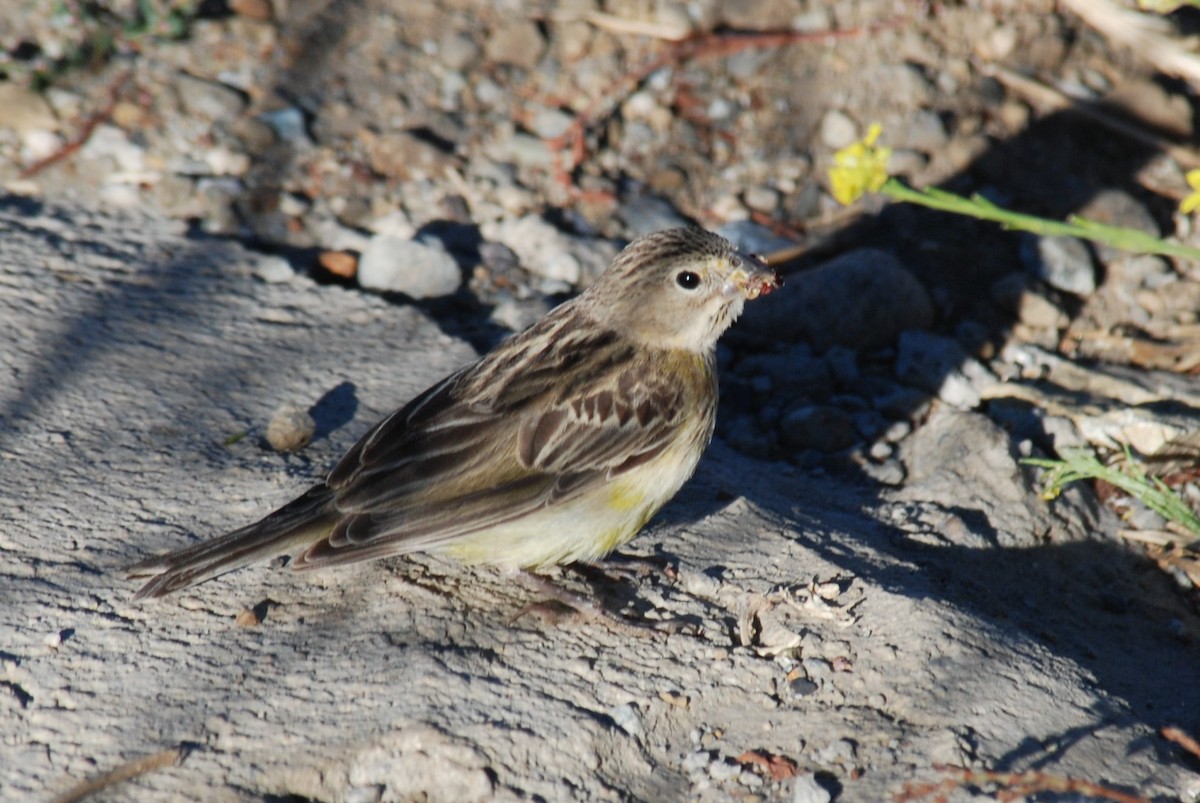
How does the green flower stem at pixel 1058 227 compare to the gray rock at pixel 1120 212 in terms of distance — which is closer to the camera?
the green flower stem at pixel 1058 227

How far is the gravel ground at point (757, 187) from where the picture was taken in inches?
239

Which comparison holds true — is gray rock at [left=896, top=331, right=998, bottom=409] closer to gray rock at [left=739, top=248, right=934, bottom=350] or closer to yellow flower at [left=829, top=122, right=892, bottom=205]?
gray rock at [left=739, top=248, right=934, bottom=350]

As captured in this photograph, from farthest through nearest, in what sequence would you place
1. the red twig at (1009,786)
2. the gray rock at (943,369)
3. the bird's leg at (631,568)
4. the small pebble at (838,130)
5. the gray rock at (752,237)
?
the small pebble at (838,130), the gray rock at (752,237), the gray rock at (943,369), the bird's leg at (631,568), the red twig at (1009,786)

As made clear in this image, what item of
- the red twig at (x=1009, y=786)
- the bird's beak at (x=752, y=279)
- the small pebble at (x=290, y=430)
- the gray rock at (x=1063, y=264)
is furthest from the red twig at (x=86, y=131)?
the red twig at (x=1009, y=786)

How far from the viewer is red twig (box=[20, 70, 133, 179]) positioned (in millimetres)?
7160

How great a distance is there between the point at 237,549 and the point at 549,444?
3.96ft

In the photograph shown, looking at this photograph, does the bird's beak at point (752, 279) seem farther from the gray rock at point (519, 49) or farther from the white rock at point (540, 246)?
the gray rock at point (519, 49)

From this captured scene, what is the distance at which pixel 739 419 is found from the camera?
21.0 feet

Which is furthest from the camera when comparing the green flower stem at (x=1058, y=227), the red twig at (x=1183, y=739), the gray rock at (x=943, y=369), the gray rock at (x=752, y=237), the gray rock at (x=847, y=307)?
the gray rock at (x=752, y=237)

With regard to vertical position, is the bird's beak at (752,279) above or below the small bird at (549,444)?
above

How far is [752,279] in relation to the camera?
17.3ft

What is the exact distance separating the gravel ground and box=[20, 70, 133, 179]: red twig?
0.02 m

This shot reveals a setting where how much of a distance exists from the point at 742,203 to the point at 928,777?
451 centimetres

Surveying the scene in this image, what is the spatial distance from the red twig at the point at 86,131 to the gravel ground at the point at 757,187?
0.02m
